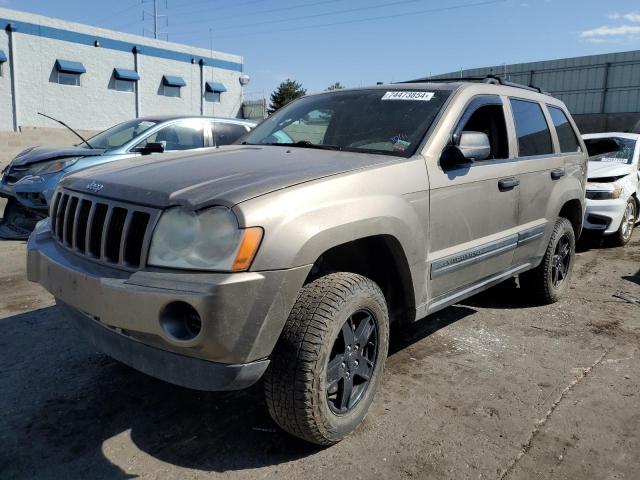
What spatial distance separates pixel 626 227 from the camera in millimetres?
7574

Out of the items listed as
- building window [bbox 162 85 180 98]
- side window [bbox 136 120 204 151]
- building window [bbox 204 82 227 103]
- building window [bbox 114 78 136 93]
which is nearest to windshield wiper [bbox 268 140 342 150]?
side window [bbox 136 120 204 151]

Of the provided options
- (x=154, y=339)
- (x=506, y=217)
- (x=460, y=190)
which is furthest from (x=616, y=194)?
(x=154, y=339)

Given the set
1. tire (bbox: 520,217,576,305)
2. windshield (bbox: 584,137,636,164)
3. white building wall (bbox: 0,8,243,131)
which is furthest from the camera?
white building wall (bbox: 0,8,243,131)

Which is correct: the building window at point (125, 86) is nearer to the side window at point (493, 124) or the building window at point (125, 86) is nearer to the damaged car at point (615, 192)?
the damaged car at point (615, 192)

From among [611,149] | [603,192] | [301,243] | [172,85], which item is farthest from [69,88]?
[301,243]

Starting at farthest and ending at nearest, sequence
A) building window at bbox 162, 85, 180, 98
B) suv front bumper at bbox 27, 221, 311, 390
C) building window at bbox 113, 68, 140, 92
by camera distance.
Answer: building window at bbox 162, 85, 180, 98 → building window at bbox 113, 68, 140, 92 → suv front bumper at bbox 27, 221, 311, 390

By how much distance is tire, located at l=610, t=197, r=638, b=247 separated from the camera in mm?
7443

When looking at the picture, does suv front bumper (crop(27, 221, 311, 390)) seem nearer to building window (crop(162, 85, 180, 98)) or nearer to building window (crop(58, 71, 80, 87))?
building window (crop(58, 71, 80, 87))

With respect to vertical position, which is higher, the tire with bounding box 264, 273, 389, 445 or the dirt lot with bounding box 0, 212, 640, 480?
the tire with bounding box 264, 273, 389, 445

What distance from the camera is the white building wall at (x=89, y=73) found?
77.7 feet

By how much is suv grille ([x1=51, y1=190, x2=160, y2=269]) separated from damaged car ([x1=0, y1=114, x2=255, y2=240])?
3983 mm

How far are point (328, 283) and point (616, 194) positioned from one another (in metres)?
6.16

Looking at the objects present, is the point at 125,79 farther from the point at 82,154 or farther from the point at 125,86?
the point at 82,154

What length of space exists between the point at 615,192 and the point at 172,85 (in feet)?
87.9
